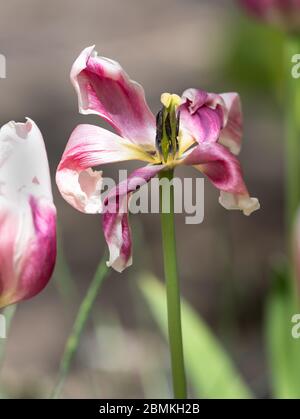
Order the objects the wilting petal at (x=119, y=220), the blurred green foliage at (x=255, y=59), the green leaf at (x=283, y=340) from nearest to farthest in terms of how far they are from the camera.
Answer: the wilting petal at (x=119, y=220)
the green leaf at (x=283, y=340)
the blurred green foliage at (x=255, y=59)

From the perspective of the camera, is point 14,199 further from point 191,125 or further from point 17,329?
point 17,329

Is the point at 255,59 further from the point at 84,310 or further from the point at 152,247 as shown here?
the point at 84,310

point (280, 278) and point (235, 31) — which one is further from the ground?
point (235, 31)

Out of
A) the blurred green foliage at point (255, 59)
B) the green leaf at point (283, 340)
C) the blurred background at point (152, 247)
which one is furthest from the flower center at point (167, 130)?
the blurred green foliage at point (255, 59)

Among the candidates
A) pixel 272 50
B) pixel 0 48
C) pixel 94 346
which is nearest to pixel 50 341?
pixel 94 346

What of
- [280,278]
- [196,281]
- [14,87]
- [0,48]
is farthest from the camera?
[0,48]

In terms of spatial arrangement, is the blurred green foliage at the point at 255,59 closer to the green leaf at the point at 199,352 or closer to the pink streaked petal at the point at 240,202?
the green leaf at the point at 199,352

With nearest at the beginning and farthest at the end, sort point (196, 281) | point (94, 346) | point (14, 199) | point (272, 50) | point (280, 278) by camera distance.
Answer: point (14, 199), point (280, 278), point (94, 346), point (272, 50), point (196, 281)

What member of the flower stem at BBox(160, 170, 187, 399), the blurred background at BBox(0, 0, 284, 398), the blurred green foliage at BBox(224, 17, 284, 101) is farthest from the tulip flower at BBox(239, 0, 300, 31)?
the flower stem at BBox(160, 170, 187, 399)
